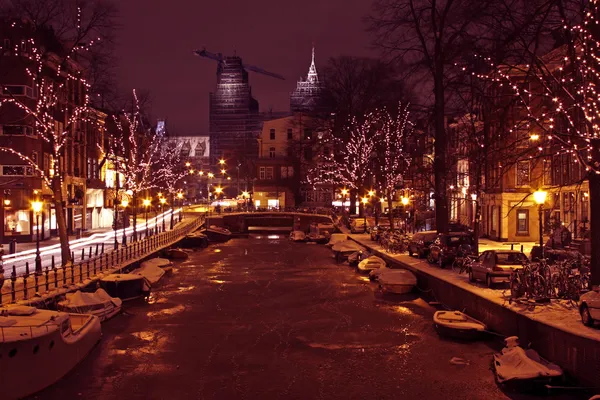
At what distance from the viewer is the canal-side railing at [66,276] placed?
78.6 ft

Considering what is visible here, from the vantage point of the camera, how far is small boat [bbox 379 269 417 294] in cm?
3375

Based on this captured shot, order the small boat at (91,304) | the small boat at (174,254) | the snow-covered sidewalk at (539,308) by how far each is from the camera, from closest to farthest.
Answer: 1. the snow-covered sidewalk at (539,308)
2. the small boat at (91,304)
3. the small boat at (174,254)

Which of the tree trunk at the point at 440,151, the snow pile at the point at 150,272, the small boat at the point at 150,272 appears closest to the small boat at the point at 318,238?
the small boat at the point at 150,272

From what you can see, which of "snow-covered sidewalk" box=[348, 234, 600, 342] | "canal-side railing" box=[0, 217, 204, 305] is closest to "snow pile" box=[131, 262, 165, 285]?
"canal-side railing" box=[0, 217, 204, 305]

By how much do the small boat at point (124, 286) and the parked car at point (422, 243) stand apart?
52.9 feet

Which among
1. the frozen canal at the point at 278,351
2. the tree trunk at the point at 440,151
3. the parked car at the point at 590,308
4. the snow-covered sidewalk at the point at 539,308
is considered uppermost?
the tree trunk at the point at 440,151

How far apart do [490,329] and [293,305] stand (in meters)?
11.3

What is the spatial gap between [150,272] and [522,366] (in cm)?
2507

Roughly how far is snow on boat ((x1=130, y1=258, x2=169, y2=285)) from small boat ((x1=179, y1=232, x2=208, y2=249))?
24.7 meters

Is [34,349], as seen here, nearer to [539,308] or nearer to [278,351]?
[278,351]

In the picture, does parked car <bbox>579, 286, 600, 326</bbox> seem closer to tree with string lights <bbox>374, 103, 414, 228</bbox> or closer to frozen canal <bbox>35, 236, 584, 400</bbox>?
frozen canal <bbox>35, 236, 584, 400</bbox>

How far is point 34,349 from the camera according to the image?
17562mm

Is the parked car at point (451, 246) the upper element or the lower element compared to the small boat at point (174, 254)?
upper

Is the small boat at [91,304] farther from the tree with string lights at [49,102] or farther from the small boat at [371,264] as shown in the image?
the small boat at [371,264]
